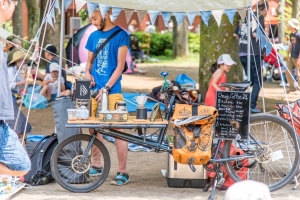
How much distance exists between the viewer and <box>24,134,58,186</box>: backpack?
661 centimetres

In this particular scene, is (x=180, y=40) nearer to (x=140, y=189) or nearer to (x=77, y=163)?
(x=140, y=189)

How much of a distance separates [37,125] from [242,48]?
3.73 metres

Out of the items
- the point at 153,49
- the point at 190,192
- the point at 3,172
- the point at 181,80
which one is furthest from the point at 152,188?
the point at 153,49

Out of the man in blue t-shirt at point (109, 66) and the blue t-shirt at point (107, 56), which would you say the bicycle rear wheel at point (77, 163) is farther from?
the blue t-shirt at point (107, 56)

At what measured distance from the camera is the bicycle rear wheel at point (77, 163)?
247 inches

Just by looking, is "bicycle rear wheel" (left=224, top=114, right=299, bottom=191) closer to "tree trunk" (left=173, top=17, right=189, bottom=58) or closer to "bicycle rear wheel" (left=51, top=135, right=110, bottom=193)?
"bicycle rear wheel" (left=51, top=135, right=110, bottom=193)

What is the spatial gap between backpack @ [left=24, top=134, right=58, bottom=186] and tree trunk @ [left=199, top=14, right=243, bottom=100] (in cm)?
520

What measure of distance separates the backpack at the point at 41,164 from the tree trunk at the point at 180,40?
19.0m

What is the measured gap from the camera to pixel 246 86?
6.29m

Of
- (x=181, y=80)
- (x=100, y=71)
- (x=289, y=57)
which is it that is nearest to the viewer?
(x=100, y=71)

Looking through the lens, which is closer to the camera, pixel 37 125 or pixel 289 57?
pixel 37 125

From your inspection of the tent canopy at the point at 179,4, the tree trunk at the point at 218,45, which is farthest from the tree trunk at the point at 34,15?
the tent canopy at the point at 179,4

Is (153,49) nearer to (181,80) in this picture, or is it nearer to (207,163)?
(181,80)

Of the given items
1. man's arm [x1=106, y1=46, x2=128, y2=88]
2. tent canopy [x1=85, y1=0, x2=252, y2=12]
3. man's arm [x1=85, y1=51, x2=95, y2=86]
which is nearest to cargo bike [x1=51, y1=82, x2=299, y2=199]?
man's arm [x1=106, y1=46, x2=128, y2=88]
